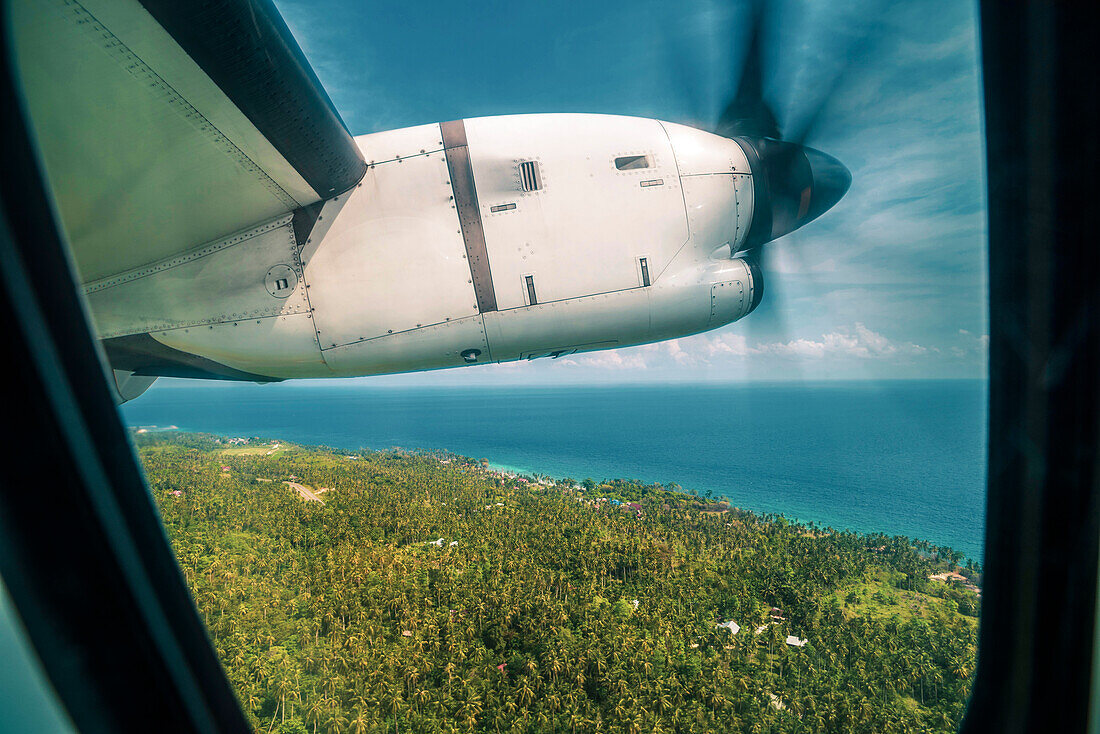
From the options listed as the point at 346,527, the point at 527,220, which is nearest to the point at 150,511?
the point at 527,220

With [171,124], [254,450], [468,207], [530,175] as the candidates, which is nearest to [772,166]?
[530,175]

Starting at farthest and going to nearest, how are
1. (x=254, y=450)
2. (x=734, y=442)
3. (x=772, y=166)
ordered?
(x=734, y=442) → (x=254, y=450) → (x=772, y=166)

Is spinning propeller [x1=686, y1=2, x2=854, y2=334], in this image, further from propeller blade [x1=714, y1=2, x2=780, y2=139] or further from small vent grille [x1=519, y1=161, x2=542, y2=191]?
small vent grille [x1=519, y1=161, x2=542, y2=191]

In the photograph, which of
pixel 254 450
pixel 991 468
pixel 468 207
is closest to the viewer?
pixel 991 468

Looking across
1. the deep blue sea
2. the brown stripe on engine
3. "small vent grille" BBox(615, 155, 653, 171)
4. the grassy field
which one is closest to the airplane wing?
the brown stripe on engine

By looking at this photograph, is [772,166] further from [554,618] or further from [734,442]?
[734,442]

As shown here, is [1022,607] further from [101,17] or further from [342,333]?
[101,17]
